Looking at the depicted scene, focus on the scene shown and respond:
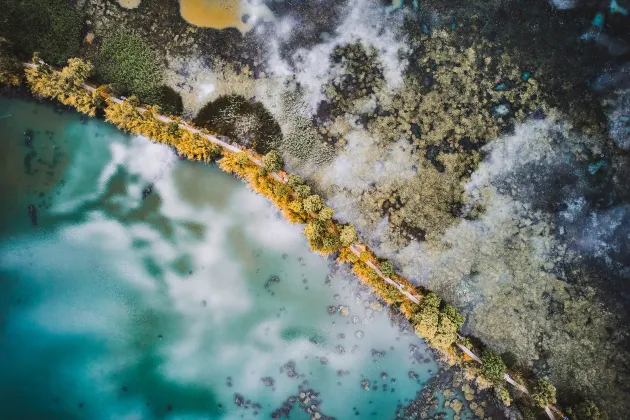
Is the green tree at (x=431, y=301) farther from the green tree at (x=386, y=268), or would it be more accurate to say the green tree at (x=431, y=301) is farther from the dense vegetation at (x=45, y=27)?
the dense vegetation at (x=45, y=27)

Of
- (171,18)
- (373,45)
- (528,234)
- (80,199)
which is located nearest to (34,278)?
(80,199)

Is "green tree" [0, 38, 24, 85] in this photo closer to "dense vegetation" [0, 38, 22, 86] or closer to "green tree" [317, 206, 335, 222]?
"dense vegetation" [0, 38, 22, 86]

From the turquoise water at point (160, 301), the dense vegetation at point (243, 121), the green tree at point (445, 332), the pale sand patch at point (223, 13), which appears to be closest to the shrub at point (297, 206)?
the turquoise water at point (160, 301)

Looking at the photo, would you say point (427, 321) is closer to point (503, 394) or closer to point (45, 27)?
point (503, 394)

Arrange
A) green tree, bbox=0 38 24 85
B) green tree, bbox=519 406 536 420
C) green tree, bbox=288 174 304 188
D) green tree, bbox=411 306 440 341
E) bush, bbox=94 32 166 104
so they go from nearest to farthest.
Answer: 1. green tree, bbox=411 306 440 341
2. green tree, bbox=0 38 24 85
3. green tree, bbox=288 174 304 188
4. green tree, bbox=519 406 536 420
5. bush, bbox=94 32 166 104

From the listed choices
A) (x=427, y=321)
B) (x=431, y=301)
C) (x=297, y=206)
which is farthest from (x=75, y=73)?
(x=427, y=321)

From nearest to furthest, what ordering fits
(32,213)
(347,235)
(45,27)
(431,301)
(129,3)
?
(347,235) < (431,301) < (45,27) < (129,3) < (32,213)

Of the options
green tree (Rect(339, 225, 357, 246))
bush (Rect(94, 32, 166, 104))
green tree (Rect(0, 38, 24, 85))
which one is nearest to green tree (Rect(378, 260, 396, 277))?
green tree (Rect(339, 225, 357, 246))
